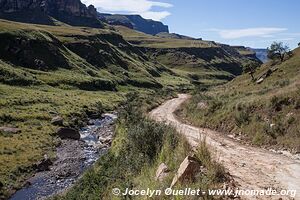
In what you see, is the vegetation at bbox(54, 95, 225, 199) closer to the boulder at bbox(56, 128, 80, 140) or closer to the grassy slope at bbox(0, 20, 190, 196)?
the grassy slope at bbox(0, 20, 190, 196)

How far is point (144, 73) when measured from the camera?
173 m

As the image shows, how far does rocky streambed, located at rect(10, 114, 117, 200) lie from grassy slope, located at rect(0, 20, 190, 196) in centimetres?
158

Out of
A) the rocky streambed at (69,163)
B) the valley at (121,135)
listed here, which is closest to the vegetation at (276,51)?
the valley at (121,135)

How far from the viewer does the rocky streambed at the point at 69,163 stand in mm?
37719

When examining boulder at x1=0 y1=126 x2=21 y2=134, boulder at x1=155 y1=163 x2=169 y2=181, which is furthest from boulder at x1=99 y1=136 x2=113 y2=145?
boulder at x1=155 y1=163 x2=169 y2=181

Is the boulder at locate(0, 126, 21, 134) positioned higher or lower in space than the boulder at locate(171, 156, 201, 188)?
lower

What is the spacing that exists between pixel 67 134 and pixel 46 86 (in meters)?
46.4

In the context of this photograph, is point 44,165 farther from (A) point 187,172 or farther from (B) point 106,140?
(A) point 187,172

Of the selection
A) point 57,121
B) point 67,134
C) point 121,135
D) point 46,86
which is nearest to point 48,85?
point 46,86

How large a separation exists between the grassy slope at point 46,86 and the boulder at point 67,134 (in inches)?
64.8

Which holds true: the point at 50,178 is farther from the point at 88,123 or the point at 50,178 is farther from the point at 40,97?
the point at 40,97

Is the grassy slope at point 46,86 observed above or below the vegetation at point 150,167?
below

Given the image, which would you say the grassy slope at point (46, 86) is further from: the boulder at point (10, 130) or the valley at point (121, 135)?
the boulder at point (10, 130)

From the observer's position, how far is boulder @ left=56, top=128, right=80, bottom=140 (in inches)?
2431
